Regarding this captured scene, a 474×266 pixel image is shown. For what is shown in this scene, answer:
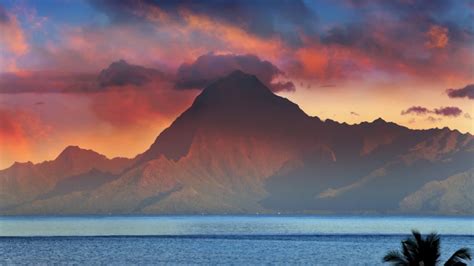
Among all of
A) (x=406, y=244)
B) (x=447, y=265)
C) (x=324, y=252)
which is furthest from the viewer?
(x=324, y=252)

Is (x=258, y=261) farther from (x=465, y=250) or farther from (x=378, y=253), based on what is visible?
(x=465, y=250)

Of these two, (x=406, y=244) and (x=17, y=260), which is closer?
(x=406, y=244)

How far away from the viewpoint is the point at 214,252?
175125mm

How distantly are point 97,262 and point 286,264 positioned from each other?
2919 cm

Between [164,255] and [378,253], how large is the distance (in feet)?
128

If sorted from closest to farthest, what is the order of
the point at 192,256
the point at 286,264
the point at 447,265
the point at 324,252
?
1. the point at 447,265
2. the point at 286,264
3. the point at 192,256
4. the point at 324,252

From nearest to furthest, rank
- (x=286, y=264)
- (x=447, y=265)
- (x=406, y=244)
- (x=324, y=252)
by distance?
1. (x=447, y=265)
2. (x=406, y=244)
3. (x=286, y=264)
4. (x=324, y=252)

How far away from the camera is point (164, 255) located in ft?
540

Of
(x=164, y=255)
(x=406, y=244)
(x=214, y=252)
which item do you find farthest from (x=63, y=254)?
(x=406, y=244)

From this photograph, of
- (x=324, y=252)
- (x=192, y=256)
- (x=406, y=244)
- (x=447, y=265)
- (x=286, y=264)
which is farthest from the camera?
(x=324, y=252)

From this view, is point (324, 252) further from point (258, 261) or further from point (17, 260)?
point (17, 260)

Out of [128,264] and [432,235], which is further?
[128,264]

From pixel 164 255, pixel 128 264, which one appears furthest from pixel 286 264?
pixel 164 255

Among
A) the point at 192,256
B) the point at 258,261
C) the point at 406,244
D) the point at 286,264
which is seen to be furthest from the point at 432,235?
the point at 192,256
